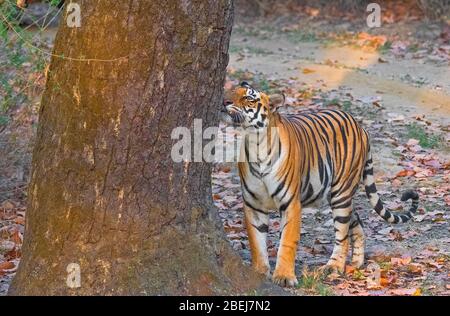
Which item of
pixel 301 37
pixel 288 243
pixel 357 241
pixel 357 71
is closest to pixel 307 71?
pixel 357 71

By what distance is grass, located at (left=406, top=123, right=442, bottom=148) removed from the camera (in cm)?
952

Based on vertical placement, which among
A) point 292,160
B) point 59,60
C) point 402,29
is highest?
point 402,29

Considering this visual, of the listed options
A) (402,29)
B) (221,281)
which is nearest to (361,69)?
(402,29)

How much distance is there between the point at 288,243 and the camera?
592 cm

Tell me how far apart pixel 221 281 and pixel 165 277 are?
321 mm

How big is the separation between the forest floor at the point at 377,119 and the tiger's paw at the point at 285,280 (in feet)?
0.26

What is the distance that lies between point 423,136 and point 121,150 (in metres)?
5.50

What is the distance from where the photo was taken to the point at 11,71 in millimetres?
7973

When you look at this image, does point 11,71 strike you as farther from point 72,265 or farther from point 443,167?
point 443,167

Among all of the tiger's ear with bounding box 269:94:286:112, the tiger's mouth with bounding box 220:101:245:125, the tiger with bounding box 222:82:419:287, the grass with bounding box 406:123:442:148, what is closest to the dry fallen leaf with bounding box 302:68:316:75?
the grass with bounding box 406:123:442:148

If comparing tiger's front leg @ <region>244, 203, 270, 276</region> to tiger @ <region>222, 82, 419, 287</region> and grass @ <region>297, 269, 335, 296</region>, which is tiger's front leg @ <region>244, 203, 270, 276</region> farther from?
grass @ <region>297, 269, 335, 296</region>

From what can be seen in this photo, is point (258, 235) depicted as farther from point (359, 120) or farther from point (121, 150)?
point (359, 120)

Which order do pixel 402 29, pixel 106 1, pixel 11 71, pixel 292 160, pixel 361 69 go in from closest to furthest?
pixel 106 1
pixel 292 160
pixel 11 71
pixel 361 69
pixel 402 29

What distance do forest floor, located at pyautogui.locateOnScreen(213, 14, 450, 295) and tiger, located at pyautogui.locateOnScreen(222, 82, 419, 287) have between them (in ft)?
0.66
